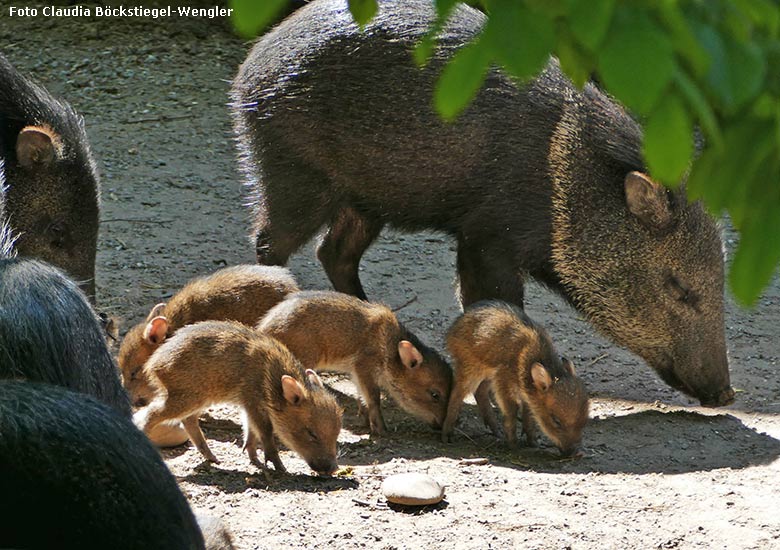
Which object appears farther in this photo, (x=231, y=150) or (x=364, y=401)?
(x=231, y=150)

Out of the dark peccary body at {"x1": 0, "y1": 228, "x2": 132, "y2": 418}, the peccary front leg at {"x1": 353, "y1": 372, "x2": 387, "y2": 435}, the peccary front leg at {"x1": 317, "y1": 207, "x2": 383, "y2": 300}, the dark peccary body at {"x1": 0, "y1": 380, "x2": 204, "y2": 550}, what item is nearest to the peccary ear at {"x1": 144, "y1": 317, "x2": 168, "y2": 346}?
the peccary front leg at {"x1": 353, "y1": 372, "x2": 387, "y2": 435}

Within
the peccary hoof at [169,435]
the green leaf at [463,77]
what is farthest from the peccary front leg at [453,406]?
the green leaf at [463,77]

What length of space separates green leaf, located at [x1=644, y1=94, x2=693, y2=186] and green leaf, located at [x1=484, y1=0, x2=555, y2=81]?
13 cm

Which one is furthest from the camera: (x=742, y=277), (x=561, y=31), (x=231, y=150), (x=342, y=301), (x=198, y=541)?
(x=231, y=150)

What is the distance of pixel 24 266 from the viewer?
9.30 feet

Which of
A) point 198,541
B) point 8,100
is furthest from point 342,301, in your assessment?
point 198,541

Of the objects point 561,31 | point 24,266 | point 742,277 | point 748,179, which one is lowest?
point 24,266

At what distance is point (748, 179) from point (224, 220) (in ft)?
18.9

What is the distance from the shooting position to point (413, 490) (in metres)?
3.63

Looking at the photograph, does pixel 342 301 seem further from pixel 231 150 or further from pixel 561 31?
pixel 231 150

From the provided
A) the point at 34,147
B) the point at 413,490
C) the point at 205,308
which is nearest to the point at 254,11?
the point at 413,490

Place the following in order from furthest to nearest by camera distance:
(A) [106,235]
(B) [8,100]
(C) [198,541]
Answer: (A) [106,235]
(B) [8,100]
(C) [198,541]

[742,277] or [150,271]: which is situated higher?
[742,277]

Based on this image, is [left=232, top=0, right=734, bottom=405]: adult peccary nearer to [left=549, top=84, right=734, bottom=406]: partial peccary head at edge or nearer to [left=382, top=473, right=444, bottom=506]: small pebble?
[left=549, top=84, right=734, bottom=406]: partial peccary head at edge
